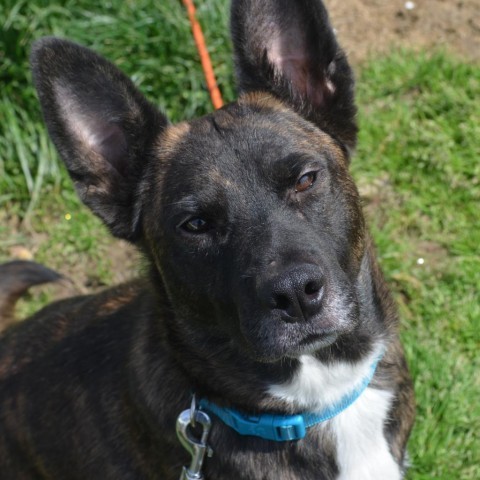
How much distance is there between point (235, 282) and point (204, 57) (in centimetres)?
278

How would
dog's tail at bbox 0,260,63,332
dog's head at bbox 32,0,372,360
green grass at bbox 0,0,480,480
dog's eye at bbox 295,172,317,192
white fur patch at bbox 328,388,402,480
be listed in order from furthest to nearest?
1. green grass at bbox 0,0,480,480
2. dog's tail at bbox 0,260,63,332
3. white fur patch at bbox 328,388,402,480
4. dog's eye at bbox 295,172,317,192
5. dog's head at bbox 32,0,372,360

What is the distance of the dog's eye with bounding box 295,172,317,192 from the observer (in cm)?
321

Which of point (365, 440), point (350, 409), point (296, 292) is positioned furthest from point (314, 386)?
point (296, 292)

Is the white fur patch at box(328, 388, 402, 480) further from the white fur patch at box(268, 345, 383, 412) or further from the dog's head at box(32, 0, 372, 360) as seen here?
the dog's head at box(32, 0, 372, 360)

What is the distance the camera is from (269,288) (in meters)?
2.93

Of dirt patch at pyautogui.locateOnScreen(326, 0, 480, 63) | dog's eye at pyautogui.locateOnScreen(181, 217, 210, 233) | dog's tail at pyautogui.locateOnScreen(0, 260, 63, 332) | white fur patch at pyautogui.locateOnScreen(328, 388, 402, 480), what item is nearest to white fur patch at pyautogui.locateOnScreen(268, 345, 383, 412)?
white fur patch at pyautogui.locateOnScreen(328, 388, 402, 480)

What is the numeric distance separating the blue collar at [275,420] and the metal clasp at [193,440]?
0.13 m

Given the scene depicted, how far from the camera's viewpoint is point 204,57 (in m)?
5.52

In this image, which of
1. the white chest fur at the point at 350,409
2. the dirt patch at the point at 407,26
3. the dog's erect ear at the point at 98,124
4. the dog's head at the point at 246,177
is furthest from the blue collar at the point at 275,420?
the dirt patch at the point at 407,26

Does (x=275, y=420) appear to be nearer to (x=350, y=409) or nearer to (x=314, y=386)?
(x=314, y=386)

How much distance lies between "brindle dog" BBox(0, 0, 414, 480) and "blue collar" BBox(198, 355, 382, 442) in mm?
35

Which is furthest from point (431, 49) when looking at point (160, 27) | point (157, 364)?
point (157, 364)

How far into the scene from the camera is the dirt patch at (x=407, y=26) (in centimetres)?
600

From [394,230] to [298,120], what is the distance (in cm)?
206
